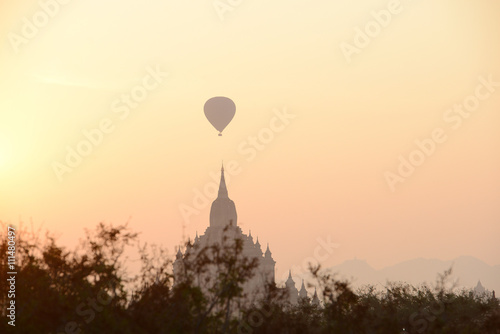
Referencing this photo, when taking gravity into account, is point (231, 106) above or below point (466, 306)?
above

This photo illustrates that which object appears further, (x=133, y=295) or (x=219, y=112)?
(x=219, y=112)

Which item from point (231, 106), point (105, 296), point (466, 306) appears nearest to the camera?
point (105, 296)

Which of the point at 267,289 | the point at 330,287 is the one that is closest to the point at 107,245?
the point at 267,289

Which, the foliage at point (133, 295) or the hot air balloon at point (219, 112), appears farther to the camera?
the hot air balloon at point (219, 112)

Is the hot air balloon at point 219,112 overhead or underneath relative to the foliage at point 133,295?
overhead

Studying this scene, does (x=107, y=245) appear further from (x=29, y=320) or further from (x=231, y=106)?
(x=231, y=106)

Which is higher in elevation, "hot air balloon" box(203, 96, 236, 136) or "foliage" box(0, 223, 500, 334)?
"hot air balloon" box(203, 96, 236, 136)

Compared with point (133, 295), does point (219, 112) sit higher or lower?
higher

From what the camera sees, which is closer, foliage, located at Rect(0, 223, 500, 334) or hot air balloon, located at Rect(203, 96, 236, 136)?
foliage, located at Rect(0, 223, 500, 334)
